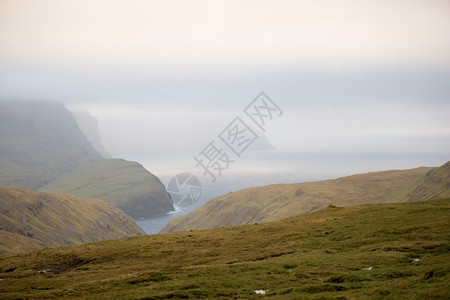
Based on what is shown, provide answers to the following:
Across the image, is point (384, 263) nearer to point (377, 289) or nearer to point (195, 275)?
point (377, 289)

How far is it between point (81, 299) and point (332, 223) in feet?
124

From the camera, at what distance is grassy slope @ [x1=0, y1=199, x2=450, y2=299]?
125 feet

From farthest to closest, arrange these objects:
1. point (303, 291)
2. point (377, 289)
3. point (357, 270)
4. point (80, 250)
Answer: point (80, 250)
point (357, 270)
point (303, 291)
point (377, 289)

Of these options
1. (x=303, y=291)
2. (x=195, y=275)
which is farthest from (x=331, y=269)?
(x=195, y=275)

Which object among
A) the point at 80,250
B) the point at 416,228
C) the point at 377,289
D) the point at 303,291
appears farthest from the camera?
the point at 80,250

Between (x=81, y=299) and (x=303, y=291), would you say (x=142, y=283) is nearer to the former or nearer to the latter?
(x=81, y=299)

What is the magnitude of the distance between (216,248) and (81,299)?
1010 inches

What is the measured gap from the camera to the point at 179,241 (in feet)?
224

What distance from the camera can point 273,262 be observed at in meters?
48.9

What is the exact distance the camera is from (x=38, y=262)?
64000 mm

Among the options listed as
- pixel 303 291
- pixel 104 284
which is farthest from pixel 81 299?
pixel 303 291

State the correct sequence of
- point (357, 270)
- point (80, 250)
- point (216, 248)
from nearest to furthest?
point (357, 270) → point (216, 248) → point (80, 250)

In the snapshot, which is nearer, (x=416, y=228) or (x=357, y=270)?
(x=357, y=270)

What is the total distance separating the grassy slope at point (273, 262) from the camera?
1494 inches
